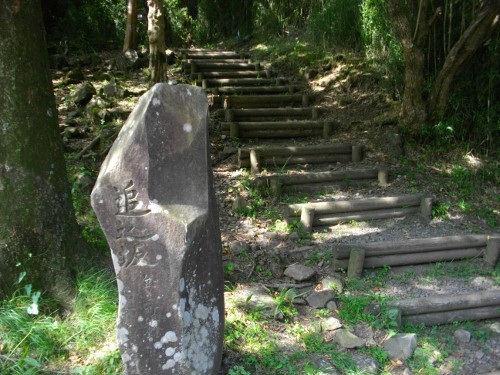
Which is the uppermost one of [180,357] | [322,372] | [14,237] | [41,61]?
[41,61]

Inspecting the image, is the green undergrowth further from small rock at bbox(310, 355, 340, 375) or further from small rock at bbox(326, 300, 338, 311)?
small rock at bbox(326, 300, 338, 311)

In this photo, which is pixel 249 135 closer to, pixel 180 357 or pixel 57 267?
pixel 57 267

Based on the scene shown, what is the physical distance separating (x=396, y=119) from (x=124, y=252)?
18.3ft

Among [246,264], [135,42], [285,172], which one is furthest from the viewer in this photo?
[135,42]

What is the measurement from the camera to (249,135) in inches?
287

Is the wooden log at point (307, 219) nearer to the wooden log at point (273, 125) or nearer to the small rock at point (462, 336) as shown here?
the small rock at point (462, 336)

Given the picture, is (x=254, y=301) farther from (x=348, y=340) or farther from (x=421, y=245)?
(x=421, y=245)

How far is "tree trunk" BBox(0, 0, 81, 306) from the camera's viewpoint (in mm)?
3262

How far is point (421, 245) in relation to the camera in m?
4.65

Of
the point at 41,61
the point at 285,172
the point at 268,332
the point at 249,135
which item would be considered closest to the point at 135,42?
the point at 249,135

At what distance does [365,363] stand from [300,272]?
1.11 meters

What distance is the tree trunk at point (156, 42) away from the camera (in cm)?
684

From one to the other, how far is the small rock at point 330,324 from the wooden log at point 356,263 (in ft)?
2.43

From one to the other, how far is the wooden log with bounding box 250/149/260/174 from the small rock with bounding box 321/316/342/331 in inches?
111
